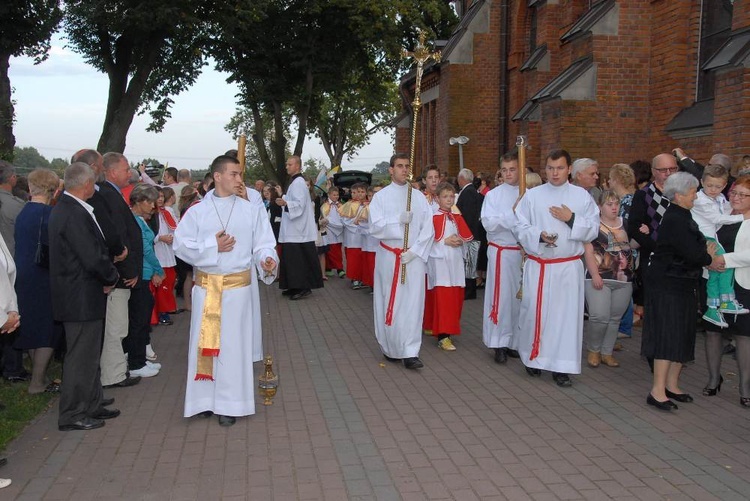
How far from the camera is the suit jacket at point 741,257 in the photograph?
6.34m

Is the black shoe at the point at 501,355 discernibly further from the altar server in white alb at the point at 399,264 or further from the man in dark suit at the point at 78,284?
the man in dark suit at the point at 78,284

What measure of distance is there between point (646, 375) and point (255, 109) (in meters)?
23.8

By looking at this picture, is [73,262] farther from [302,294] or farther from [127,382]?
[302,294]

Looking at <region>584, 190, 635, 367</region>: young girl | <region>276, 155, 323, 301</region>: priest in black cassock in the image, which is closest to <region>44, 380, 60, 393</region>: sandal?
<region>584, 190, 635, 367</region>: young girl

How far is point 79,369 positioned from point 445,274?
4402 mm


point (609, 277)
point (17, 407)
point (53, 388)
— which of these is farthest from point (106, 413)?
point (609, 277)

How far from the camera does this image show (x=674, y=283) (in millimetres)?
6398

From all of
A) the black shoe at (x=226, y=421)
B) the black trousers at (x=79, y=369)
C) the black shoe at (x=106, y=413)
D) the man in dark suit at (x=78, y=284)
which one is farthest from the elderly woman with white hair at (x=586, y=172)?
the black shoe at (x=106, y=413)

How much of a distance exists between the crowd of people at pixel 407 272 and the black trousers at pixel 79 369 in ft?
0.03

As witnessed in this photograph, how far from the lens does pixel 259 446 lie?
18.4 ft

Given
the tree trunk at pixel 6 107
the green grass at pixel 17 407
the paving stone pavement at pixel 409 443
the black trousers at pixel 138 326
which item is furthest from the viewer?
the tree trunk at pixel 6 107

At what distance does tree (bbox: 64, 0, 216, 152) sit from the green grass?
1482 centimetres

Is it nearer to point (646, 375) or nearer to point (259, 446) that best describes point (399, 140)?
point (646, 375)

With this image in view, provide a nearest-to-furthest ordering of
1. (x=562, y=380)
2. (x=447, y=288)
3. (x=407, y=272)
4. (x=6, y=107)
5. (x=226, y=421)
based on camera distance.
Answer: (x=226, y=421), (x=562, y=380), (x=407, y=272), (x=447, y=288), (x=6, y=107)
